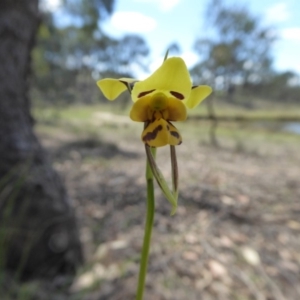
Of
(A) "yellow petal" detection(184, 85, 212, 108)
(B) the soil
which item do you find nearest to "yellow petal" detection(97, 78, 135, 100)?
(A) "yellow petal" detection(184, 85, 212, 108)

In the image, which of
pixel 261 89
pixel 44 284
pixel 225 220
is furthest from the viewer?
pixel 261 89

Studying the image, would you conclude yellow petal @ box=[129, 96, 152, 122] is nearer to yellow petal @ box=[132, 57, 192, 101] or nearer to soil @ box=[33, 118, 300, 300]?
yellow petal @ box=[132, 57, 192, 101]

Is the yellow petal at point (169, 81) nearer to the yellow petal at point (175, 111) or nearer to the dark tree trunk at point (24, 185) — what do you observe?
the yellow petal at point (175, 111)

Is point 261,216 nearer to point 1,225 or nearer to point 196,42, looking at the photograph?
point 1,225

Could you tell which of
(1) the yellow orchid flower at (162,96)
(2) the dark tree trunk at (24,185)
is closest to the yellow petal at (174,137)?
(1) the yellow orchid flower at (162,96)

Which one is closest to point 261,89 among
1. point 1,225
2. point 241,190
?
point 241,190

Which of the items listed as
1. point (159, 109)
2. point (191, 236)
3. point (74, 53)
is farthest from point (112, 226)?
point (74, 53)
